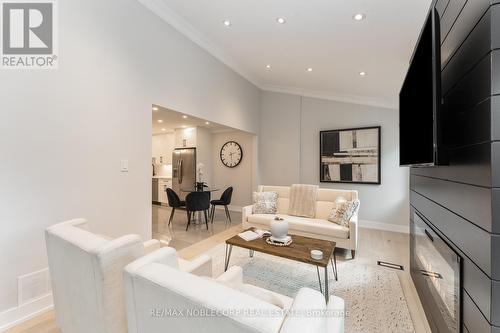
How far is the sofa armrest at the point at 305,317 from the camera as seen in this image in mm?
578

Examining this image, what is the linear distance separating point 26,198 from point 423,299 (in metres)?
3.63

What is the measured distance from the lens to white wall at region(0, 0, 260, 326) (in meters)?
1.80

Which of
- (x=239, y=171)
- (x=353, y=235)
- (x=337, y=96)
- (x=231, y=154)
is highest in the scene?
(x=337, y=96)

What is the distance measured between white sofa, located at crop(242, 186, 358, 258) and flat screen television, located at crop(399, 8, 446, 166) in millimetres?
→ 1427

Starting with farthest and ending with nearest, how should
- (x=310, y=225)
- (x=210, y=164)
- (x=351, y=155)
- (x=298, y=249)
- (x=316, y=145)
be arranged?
(x=210, y=164), (x=316, y=145), (x=351, y=155), (x=310, y=225), (x=298, y=249)

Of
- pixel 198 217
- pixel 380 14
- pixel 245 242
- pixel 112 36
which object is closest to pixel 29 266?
pixel 245 242

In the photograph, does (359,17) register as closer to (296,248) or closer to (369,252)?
(296,248)

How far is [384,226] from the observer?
446 cm

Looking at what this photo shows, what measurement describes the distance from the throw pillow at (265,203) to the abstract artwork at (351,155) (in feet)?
5.35

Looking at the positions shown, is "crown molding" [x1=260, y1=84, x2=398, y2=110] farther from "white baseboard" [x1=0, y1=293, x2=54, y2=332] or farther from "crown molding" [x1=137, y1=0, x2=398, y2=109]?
"white baseboard" [x1=0, y1=293, x2=54, y2=332]

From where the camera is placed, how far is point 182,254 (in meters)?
3.13

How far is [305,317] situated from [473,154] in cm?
113

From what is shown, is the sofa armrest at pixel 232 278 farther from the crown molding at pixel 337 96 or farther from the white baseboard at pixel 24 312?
the crown molding at pixel 337 96

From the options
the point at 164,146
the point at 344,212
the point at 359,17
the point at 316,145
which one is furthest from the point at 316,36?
the point at 164,146
